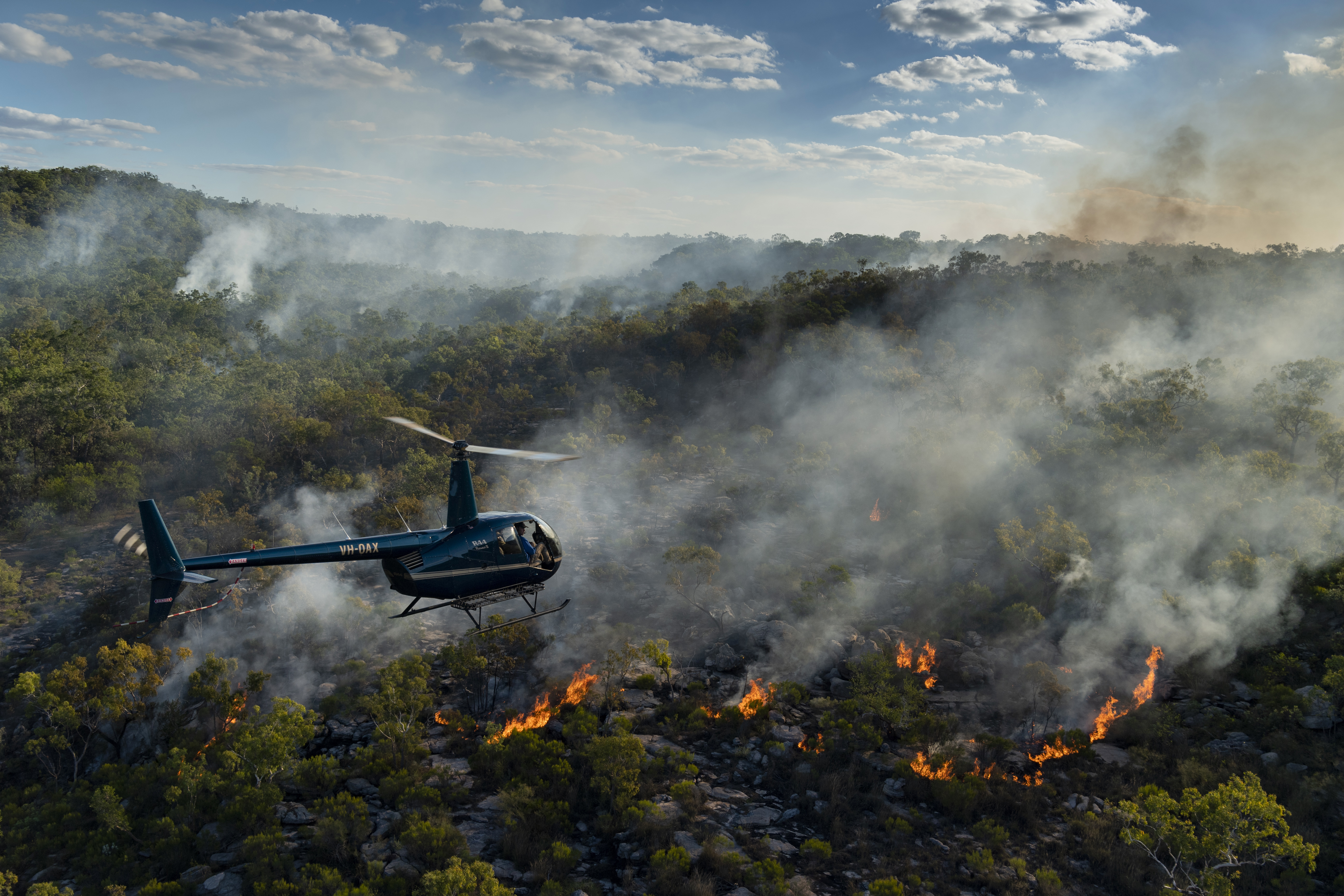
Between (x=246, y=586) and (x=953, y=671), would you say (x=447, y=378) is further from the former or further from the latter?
(x=953, y=671)

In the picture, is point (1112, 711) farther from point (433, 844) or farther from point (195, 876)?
point (195, 876)

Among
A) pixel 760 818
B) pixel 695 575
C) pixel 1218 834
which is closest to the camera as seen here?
pixel 1218 834

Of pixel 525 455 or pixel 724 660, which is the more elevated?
pixel 525 455

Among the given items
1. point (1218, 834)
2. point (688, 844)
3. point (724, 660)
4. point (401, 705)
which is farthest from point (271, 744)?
point (1218, 834)

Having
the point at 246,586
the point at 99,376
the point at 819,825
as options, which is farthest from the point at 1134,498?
the point at 99,376

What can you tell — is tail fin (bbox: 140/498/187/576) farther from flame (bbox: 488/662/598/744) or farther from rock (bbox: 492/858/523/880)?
flame (bbox: 488/662/598/744)
